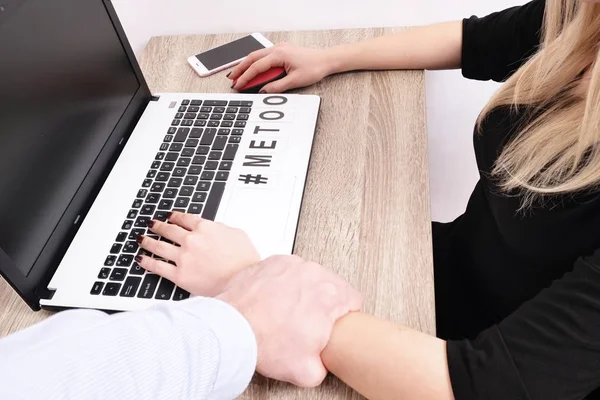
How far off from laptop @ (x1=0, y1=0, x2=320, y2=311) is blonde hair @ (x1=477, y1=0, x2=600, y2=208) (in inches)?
11.4

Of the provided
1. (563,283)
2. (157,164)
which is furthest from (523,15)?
(157,164)

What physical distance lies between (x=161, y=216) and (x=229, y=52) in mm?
467

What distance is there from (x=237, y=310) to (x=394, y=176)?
1.04 feet

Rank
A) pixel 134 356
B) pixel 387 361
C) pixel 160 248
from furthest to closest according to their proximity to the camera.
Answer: pixel 160 248, pixel 387 361, pixel 134 356

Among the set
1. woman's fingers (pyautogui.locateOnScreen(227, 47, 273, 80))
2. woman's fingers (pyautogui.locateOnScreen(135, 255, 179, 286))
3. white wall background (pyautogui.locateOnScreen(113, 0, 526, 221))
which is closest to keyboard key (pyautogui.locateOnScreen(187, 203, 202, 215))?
woman's fingers (pyautogui.locateOnScreen(135, 255, 179, 286))

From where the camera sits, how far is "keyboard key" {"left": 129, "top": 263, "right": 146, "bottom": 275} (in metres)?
0.62

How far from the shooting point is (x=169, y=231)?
0.64 m

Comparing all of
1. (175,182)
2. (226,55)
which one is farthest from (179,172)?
(226,55)

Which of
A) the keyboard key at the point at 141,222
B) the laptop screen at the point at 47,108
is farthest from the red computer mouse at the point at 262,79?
the keyboard key at the point at 141,222

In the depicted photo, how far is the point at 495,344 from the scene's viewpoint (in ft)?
1.68

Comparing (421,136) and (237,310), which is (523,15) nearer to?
(421,136)

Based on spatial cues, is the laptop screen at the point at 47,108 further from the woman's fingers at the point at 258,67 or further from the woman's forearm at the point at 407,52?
the woman's forearm at the point at 407,52

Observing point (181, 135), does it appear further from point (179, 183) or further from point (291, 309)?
point (291, 309)

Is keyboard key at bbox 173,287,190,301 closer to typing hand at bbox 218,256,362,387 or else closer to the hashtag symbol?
typing hand at bbox 218,256,362,387
